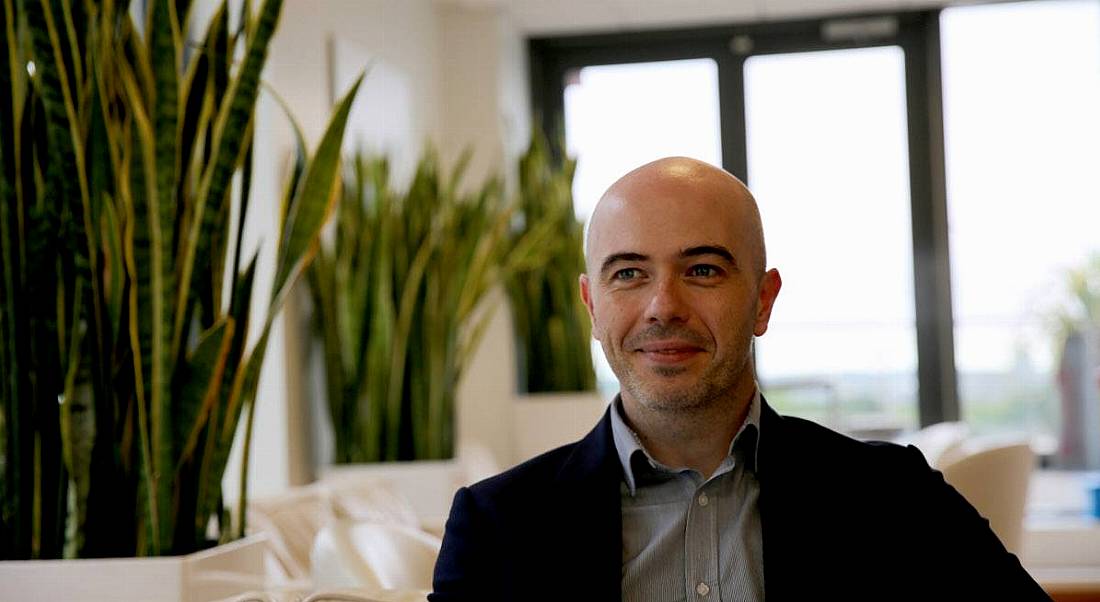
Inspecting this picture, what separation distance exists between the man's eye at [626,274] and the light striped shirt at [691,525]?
18 centimetres

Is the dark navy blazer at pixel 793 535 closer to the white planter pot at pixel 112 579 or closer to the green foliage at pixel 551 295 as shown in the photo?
the white planter pot at pixel 112 579

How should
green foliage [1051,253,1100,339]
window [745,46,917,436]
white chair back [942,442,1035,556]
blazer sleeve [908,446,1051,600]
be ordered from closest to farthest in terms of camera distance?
blazer sleeve [908,446,1051,600] → white chair back [942,442,1035,556] → green foliage [1051,253,1100,339] → window [745,46,917,436]

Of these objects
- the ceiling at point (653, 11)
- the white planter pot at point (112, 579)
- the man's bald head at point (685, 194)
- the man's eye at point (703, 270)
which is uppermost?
the ceiling at point (653, 11)

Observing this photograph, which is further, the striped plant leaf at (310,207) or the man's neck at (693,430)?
the striped plant leaf at (310,207)

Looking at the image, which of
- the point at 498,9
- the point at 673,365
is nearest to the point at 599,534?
the point at 673,365

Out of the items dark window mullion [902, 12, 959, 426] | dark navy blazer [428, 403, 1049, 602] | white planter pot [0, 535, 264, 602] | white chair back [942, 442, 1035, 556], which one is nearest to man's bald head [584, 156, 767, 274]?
dark navy blazer [428, 403, 1049, 602]

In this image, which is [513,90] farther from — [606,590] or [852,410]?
[606,590]

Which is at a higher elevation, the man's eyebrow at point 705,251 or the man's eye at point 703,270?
the man's eyebrow at point 705,251

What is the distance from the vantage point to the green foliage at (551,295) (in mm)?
6520

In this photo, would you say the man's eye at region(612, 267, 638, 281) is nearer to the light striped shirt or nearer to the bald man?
the bald man

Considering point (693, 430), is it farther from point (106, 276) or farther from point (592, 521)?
point (106, 276)

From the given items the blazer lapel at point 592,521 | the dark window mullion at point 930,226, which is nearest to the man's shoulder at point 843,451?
the blazer lapel at point 592,521

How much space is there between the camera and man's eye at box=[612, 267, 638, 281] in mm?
1697

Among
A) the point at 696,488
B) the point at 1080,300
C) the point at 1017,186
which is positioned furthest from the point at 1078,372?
the point at 696,488
